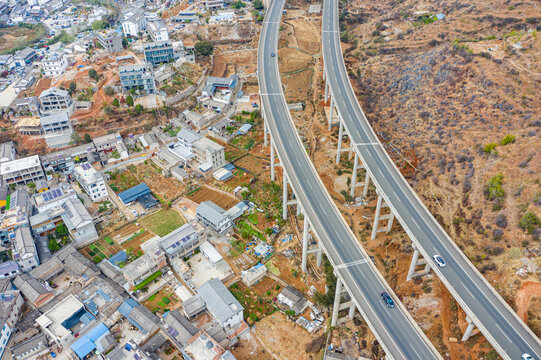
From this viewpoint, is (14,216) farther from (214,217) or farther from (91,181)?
(214,217)

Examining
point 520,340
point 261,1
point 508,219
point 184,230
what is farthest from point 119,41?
point 520,340

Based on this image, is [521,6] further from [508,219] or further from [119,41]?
[119,41]

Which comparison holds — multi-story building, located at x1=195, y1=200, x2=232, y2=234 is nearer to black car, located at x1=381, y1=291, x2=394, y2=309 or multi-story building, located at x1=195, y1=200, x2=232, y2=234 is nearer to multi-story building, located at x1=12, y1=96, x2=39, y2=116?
black car, located at x1=381, y1=291, x2=394, y2=309

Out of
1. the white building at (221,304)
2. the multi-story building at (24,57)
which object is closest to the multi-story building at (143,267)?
the white building at (221,304)

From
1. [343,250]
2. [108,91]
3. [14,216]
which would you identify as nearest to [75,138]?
[108,91]

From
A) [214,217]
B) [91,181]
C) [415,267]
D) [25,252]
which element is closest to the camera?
[415,267]

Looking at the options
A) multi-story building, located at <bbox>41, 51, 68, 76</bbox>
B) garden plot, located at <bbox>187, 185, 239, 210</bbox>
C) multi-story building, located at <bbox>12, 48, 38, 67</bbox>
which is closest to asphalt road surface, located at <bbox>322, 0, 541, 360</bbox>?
garden plot, located at <bbox>187, 185, 239, 210</bbox>
